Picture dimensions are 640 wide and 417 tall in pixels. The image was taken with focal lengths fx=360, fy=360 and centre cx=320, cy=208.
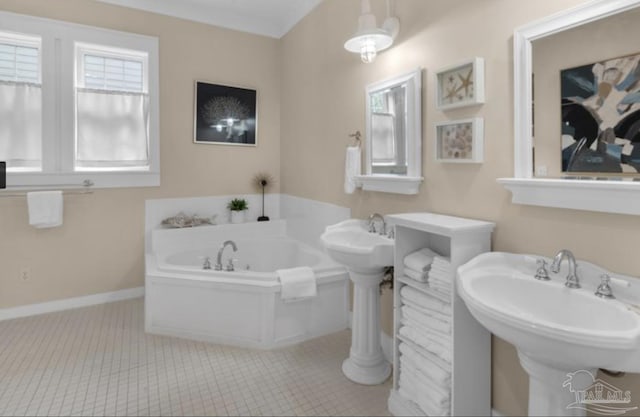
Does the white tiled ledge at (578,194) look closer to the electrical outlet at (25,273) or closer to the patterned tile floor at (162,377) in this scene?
the patterned tile floor at (162,377)

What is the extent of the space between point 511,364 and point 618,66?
129cm

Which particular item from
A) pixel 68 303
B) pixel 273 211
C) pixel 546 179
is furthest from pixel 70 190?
pixel 546 179

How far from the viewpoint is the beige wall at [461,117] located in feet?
4.61

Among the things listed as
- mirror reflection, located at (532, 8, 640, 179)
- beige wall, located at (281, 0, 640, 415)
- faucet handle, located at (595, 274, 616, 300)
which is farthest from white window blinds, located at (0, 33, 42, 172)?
faucet handle, located at (595, 274, 616, 300)

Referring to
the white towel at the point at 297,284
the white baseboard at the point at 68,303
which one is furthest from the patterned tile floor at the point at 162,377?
the white towel at the point at 297,284

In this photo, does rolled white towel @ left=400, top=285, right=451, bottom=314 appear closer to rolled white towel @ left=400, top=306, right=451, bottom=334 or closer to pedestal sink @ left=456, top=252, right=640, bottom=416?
rolled white towel @ left=400, top=306, right=451, bottom=334

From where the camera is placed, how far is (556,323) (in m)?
1.16

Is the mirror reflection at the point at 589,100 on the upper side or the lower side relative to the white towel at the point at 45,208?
upper

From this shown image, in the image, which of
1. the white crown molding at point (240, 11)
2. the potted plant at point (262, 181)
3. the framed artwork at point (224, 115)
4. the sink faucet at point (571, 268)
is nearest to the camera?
the sink faucet at point (571, 268)

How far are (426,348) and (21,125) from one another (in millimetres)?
3522

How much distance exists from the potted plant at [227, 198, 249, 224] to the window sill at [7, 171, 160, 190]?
2.47ft

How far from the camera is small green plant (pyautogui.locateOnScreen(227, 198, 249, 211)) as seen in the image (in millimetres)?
3834

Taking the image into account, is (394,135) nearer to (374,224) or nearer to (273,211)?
(374,224)

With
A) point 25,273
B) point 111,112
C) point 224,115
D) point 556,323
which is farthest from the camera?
point 224,115
